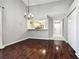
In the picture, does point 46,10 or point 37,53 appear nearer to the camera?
point 37,53

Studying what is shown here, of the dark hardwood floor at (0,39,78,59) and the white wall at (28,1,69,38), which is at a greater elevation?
the white wall at (28,1,69,38)

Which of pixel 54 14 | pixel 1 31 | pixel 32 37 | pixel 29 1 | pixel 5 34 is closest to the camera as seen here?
pixel 1 31

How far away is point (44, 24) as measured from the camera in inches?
333

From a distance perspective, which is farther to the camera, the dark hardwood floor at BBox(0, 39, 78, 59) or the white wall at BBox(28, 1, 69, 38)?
the white wall at BBox(28, 1, 69, 38)

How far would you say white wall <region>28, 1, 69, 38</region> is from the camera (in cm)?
780

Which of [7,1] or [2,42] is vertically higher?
[7,1]

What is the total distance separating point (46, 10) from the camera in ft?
27.0

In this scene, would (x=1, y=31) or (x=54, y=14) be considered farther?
(x=54, y=14)

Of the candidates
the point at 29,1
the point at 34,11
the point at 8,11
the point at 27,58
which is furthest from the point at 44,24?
the point at 27,58

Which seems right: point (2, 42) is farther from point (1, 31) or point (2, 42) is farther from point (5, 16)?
point (5, 16)

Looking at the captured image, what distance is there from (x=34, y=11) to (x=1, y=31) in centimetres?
464

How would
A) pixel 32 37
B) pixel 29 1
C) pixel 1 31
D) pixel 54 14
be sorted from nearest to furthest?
pixel 1 31, pixel 29 1, pixel 54 14, pixel 32 37

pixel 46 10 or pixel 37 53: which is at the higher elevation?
pixel 46 10

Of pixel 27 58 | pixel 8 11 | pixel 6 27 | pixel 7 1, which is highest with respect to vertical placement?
pixel 7 1
